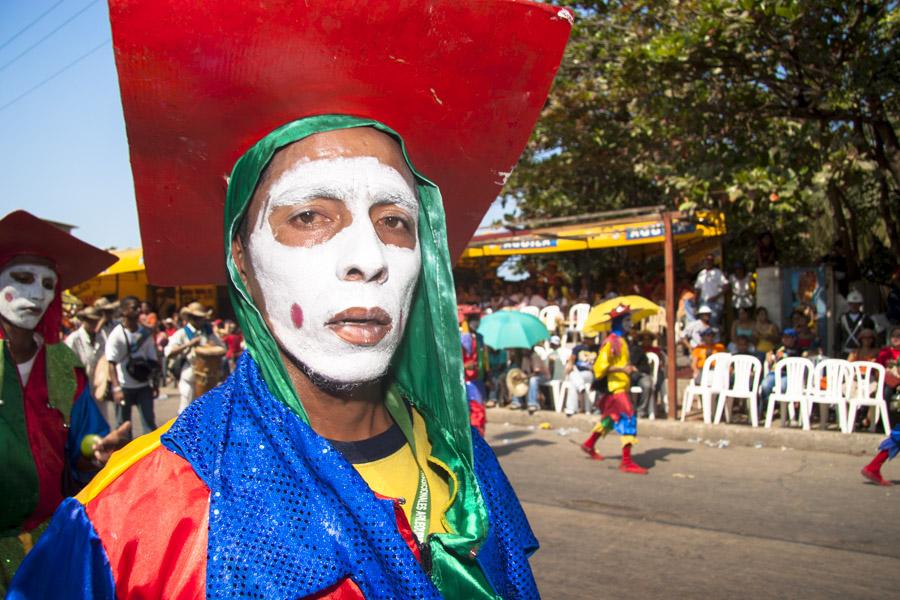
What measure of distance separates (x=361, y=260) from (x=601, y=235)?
13.4 meters

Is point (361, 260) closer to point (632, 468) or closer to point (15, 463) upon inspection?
point (15, 463)

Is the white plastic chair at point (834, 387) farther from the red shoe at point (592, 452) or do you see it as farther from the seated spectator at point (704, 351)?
the red shoe at point (592, 452)

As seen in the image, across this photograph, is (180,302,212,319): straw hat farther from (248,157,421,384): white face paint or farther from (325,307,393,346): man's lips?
(325,307,393,346): man's lips

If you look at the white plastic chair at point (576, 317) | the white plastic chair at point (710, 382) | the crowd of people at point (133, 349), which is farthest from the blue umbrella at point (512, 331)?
the crowd of people at point (133, 349)

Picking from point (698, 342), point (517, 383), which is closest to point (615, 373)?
point (517, 383)

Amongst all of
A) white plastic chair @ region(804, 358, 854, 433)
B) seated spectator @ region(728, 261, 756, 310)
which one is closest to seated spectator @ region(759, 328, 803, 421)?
white plastic chair @ region(804, 358, 854, 433)

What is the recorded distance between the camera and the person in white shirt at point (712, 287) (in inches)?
523

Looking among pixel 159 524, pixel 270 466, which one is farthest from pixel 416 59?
pixel 159 524

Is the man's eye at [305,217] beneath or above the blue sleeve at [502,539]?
above

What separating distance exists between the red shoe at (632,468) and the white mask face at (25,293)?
6.38m

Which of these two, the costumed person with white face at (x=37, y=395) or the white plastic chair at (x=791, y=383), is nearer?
the costumed person with white face at (x=37, y=395)

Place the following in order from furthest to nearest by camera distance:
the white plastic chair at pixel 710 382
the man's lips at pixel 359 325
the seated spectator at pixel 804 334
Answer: the seated spectator at pixel 804 334, the white plastic chair at pixel 710 382, the man's lips at pixel 359 325

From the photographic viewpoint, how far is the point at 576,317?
1519 centimetres

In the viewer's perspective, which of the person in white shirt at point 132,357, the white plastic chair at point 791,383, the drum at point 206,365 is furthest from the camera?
the white plastic chair at point 791,383
